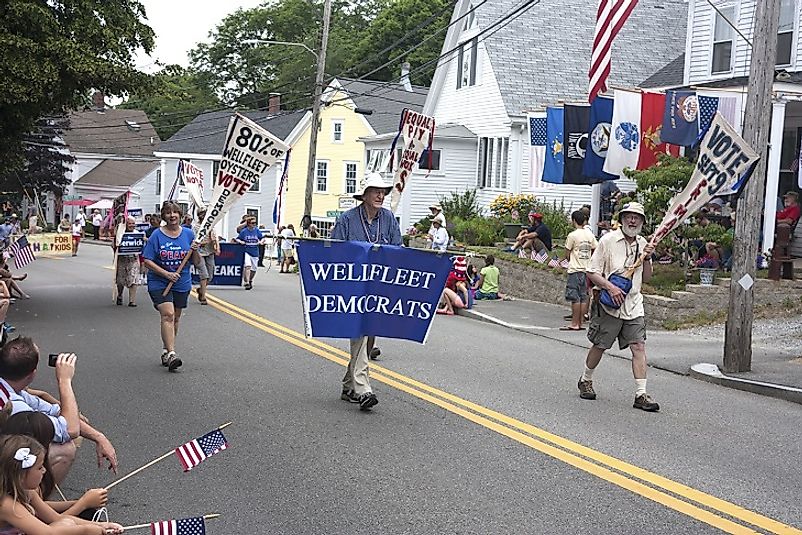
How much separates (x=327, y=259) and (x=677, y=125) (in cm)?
1279

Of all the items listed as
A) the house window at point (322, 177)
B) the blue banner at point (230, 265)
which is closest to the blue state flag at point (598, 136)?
the blue banner at point (230, 265)

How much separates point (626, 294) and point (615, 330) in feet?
1.21

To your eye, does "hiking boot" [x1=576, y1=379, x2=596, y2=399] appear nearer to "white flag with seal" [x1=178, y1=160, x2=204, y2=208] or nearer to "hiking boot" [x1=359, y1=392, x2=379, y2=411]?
"hiking boot" [x1=359, y1=392, x2=379, y2=411]

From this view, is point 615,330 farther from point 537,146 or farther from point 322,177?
point 322,177

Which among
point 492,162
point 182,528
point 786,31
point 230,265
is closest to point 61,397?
point 182,528

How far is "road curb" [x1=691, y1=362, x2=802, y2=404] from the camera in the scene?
11241 millimetres

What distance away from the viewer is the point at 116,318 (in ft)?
57.1

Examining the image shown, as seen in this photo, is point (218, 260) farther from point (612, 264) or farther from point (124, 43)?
point (612, 264)

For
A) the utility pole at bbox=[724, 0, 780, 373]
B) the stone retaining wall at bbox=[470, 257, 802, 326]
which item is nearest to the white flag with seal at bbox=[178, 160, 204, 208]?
the stone retaining wall at bbox=[470, 257, 802, 326]

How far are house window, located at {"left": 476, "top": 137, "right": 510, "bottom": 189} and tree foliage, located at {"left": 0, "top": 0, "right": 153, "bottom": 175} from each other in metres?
17.2

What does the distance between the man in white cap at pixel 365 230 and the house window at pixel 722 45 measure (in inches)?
685

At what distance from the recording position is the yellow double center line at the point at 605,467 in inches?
249

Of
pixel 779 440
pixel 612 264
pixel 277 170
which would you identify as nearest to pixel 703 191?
pixel 612 264

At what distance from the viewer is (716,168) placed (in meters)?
11.0
